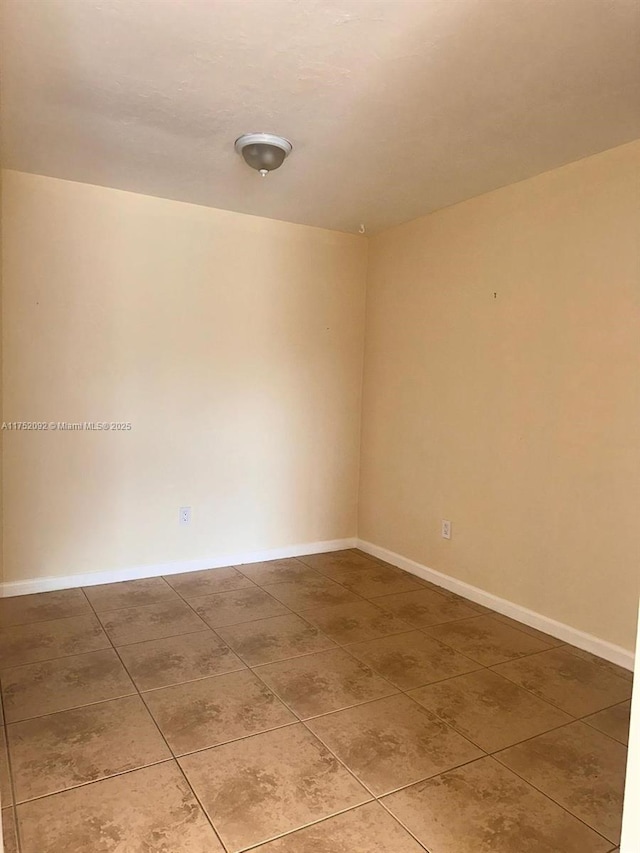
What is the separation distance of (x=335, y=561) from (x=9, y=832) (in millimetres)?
2682

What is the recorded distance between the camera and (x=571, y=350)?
Result: 9.23 ft

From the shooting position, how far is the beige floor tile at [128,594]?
319 centimetres

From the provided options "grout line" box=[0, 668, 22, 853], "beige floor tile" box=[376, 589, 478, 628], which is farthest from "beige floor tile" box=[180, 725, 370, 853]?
"beige floor tile" box=[376, 589, 478, 628]

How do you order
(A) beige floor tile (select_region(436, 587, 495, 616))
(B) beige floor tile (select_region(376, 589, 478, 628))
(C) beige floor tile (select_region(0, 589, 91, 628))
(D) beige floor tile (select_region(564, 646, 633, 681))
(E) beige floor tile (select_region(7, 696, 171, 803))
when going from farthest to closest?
(A) beige floor tile (select_region(436, 587, 495, 616)) → (B) beige floor tile (select_region(376, 589, 478, 628)) → (C) beige floor tile (select_region(0, 589, 91, 628)) → (D) beige floor tile (select_region(564, 646, 633, 681)) → (E) beige floor tile (select_region(7, 696, 171, 803))

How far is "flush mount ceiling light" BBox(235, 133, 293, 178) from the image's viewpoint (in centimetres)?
252

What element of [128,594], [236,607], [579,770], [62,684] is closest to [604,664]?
[579,770]

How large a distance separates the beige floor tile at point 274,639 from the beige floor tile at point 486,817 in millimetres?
977

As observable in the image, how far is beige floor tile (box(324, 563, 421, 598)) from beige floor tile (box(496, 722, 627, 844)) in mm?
1473

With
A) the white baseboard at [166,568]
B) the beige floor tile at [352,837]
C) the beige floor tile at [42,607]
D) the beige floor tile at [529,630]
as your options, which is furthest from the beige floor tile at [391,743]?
the white baseboard at [166,568]

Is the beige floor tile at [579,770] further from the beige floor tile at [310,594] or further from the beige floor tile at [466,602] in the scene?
the beige floor tile at [310,594]

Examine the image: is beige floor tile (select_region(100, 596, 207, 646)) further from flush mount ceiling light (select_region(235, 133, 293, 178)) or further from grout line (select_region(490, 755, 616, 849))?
flush mount ceiling light (select_region(235, 133, 293, 178))

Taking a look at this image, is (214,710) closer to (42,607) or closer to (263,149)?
(42,607)

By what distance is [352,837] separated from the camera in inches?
62.9

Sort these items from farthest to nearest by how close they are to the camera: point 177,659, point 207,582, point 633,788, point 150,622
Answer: point 207,582
point 150,622
point 177,659
point 633,788
